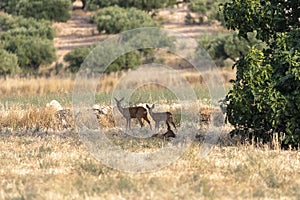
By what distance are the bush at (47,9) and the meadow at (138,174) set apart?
35.8 m

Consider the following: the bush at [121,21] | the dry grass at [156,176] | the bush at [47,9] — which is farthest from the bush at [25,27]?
the dry grass at [156,176]

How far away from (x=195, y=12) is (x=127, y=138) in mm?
40104

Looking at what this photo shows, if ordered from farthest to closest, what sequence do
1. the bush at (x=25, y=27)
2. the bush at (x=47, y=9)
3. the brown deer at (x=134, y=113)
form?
Result: the bush at (x=47, y=9) < the bush at (x=25, y=27) < the brown deer at (x=134, y=113)

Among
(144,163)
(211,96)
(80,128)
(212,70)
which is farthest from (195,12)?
(144,163)

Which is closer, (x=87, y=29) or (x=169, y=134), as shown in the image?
(x=169, y=134)

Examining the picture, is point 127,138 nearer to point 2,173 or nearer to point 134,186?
point 2,173

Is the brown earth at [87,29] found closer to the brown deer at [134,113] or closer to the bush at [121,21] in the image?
the bush at [121,21]

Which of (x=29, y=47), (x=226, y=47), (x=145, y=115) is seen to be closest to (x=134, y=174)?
(x=145, y=115)

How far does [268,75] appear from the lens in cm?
1152

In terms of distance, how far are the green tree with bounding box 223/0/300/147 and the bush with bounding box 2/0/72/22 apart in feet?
126

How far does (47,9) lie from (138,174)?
4263cm

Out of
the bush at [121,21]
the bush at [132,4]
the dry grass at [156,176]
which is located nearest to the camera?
the dry grass at [156,176]

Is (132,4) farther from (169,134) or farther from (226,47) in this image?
(169,134)

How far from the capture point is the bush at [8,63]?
114 ft
